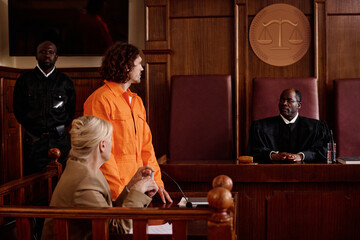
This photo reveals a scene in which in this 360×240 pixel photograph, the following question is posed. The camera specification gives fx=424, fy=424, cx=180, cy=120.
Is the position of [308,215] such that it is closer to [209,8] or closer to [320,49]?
[320,49]

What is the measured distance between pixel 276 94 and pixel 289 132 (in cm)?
55

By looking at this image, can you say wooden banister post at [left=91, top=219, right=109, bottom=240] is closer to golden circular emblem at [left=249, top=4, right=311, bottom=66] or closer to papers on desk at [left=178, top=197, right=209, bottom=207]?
papers on desk at [left=178, top=197, right=209, bottom=207]

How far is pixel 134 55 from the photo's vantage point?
2549 millimetres

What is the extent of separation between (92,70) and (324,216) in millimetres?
2881

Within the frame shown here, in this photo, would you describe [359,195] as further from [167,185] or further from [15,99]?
[15,99]

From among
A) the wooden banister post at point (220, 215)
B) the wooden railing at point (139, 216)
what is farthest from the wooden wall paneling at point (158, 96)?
the wooden banister post at point (220, 215)

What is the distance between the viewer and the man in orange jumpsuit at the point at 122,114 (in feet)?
7.71

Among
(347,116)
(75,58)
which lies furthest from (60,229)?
(75,58)

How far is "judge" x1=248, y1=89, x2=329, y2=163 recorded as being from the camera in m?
3.48

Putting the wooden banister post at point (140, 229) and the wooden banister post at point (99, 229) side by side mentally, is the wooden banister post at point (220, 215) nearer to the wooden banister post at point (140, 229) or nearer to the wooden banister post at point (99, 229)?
the wooden banister post at point (140, 229)

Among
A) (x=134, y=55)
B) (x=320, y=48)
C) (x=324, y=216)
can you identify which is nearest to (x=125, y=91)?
(x=134, y=55)

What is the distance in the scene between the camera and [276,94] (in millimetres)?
3980

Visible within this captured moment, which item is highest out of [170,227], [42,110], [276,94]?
[276,94]

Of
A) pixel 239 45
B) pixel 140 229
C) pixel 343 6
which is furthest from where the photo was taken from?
pixel 239 45
